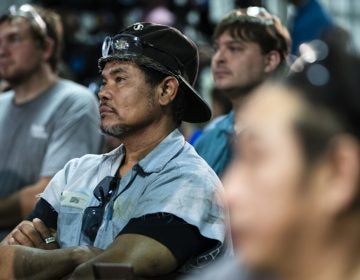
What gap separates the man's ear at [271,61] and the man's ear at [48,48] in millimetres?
1264

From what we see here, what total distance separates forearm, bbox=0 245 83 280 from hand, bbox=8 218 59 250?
17cm

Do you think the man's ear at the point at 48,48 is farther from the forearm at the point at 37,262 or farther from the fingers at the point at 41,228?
the forearm at the point at 37,262

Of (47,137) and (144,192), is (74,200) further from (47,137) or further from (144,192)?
(47,137)

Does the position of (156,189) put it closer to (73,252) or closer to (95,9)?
(73,252)

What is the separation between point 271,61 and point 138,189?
5.70ft

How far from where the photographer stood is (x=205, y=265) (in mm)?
3184

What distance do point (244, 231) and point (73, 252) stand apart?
186cm

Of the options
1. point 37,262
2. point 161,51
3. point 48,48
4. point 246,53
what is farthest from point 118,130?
point 48,48

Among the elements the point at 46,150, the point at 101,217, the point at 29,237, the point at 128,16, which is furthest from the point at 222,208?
the point at 128,16

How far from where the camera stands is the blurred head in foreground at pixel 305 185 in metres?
1.39

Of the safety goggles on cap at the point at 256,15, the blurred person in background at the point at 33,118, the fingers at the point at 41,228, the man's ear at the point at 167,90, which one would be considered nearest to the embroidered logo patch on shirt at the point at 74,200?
the fingers at the point at 41,228

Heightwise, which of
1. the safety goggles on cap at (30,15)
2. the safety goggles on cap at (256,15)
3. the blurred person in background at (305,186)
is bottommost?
the safety goggles on cap at (30,15)

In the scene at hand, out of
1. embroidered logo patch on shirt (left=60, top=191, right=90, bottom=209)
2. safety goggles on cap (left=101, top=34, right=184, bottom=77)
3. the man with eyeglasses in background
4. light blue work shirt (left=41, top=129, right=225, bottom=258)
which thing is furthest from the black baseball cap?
the man with eyeglasses in background

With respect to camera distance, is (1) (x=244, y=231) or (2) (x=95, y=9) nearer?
(1) (x=244, y=231)
